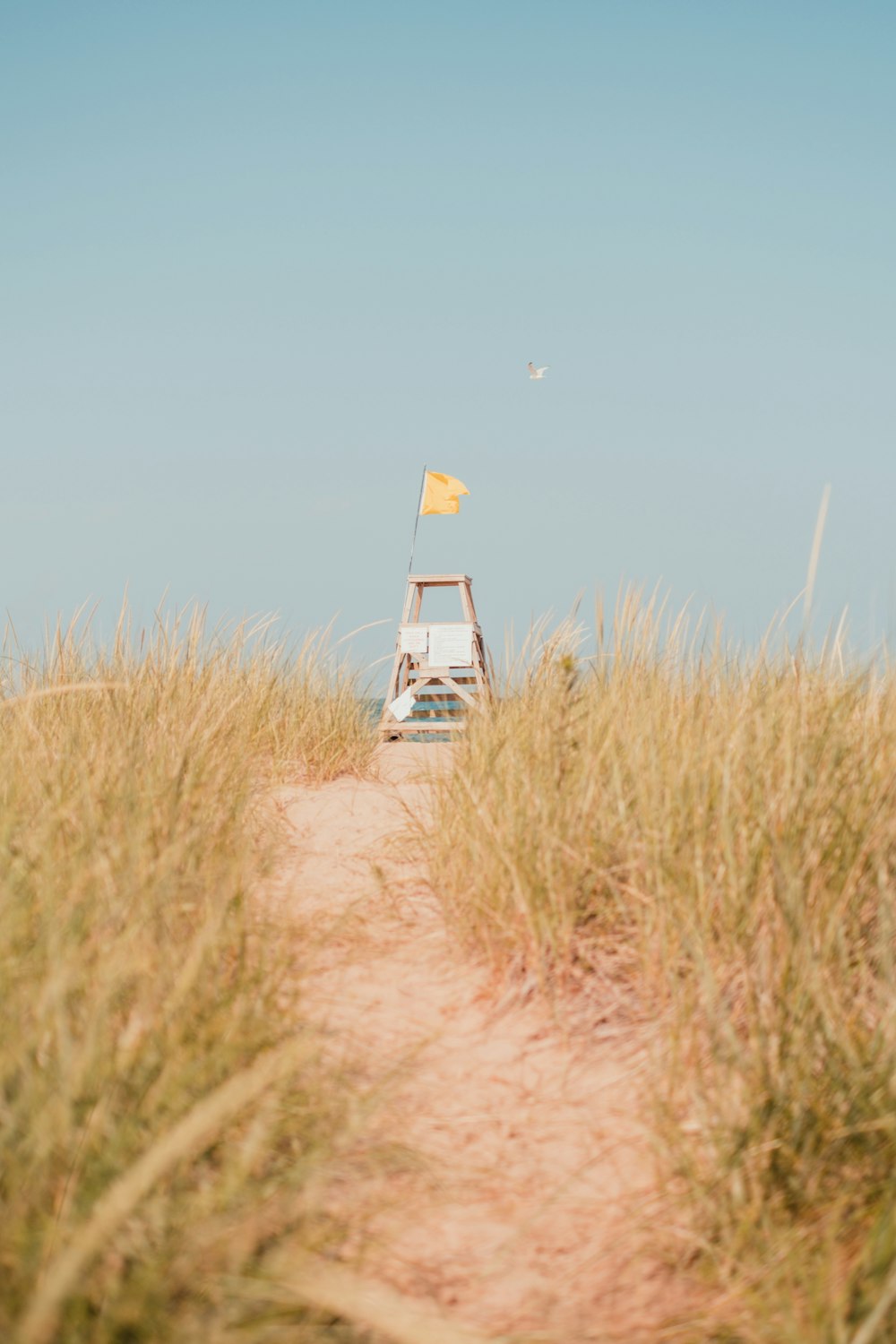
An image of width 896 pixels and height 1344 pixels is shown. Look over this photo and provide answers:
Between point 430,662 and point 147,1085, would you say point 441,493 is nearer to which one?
point 430,662

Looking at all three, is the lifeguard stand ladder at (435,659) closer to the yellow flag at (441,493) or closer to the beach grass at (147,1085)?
the yellow flag at (441,493)

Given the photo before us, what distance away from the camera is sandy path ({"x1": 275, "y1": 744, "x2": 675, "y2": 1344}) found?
156cm

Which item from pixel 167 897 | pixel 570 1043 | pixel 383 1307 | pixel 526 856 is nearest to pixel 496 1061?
pixel 570 1043

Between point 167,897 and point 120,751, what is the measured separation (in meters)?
0.89

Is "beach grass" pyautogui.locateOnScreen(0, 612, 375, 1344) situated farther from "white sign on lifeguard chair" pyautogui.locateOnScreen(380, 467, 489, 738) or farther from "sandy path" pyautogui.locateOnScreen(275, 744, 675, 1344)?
"white sign on lifeguard chair" pyautogui.locateOnScreen(380, 467, 489, 738)

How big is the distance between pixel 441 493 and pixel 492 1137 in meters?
8.66

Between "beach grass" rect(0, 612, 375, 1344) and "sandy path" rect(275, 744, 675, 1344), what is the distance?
158 mm

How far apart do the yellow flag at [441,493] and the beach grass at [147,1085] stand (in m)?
7.65

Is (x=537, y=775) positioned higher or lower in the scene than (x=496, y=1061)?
higher

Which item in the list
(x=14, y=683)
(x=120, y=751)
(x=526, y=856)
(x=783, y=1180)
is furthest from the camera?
(x=14, y=683)

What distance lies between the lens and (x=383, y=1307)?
134 centimetres

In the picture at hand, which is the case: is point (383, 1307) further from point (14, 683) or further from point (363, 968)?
point (14, 683)

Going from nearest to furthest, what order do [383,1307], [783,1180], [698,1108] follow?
1. [383,1307]
2. [783,1180]
3. [698,1108]

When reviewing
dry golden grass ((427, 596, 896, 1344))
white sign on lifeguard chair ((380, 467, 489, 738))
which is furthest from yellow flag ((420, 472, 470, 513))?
dry golden grass ((427, 596, 896, 1344))
